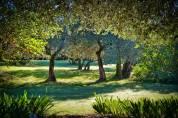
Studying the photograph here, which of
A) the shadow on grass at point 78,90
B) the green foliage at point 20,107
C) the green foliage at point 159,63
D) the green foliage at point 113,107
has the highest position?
the green foliage at point 159,63

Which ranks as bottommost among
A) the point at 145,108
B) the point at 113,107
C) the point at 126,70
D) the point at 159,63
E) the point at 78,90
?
the point at 78,90

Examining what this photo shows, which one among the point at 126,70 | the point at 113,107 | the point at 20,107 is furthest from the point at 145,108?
the point at 126,70

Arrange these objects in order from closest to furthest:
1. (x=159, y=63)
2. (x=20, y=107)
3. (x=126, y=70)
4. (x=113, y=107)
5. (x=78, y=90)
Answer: (x=20, y=107) → (x=113, y=107) → (x=159, y=63) → (x=78, y=90) → (x=126, y=70)

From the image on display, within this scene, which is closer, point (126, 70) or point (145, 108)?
point (145, 108)

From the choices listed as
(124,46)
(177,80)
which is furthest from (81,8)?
(124,46)

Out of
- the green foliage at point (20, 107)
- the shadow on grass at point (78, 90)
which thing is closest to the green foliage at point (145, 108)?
the green foliage at point (20, 107)

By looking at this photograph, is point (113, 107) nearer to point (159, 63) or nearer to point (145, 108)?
→ point (145, 108)

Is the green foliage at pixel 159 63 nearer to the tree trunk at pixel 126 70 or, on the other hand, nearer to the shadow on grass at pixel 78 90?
the shadow on grass at pixel 78 90

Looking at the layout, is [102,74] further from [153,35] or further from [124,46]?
[153,35]

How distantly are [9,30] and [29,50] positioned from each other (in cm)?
258

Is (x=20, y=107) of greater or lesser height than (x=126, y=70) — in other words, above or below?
below

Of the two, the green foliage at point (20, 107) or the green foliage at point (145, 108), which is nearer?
the green foliage at point (20, 107)

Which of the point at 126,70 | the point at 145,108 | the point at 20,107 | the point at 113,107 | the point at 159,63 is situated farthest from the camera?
the point at 126,70

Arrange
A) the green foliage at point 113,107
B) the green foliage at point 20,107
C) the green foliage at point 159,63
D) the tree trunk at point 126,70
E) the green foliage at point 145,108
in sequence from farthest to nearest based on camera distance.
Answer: the tree trunk at point 126,70 < the green foliage at point 159,63 < the green foliage at point 113,107 < the green foliage at point 145,108 < the green foliage at point 20,107
